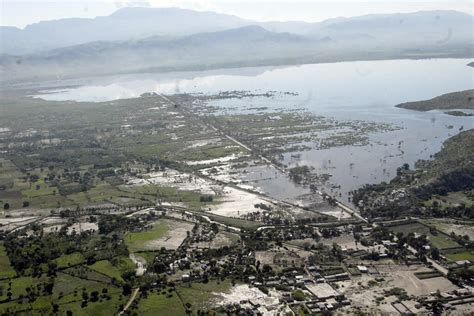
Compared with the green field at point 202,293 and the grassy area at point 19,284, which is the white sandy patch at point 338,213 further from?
the grassy area at point 19,284

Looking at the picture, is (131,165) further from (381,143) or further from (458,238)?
(458,238)

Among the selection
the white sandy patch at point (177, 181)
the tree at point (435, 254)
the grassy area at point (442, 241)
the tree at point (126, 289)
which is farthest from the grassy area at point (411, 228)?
the tree at point (126, 289)

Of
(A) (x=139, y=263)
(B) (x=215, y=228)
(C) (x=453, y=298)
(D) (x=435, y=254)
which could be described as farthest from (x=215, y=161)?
A: (C) (x=453, y=298)

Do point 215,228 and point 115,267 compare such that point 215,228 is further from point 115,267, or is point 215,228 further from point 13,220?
point 13,220

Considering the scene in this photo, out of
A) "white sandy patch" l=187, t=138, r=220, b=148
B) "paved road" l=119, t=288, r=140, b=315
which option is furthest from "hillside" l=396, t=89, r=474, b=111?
"paved road" l=119, t=288, r=140, b=315

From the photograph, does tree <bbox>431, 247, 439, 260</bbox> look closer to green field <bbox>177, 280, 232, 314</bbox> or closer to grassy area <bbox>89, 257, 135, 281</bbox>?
green field <bbox>177, 280, 232, 314</bbox>

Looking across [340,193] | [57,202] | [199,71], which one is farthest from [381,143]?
[199,71]
